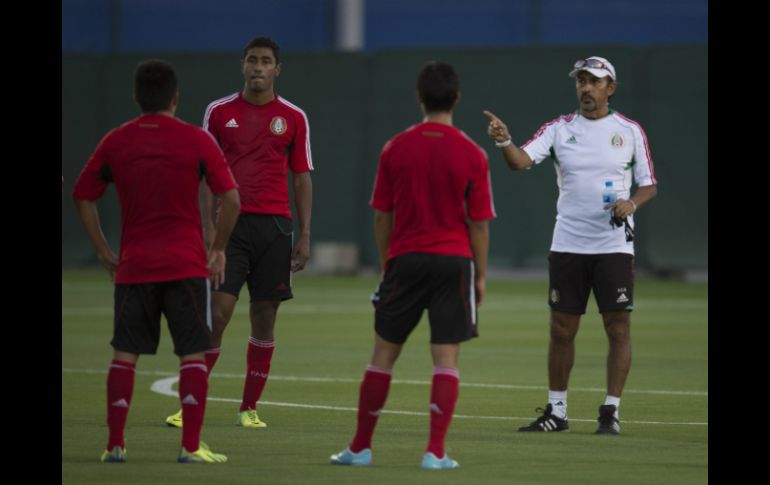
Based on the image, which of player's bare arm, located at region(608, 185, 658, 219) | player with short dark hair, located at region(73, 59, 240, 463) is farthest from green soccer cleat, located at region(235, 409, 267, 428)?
player's bare arm, located at region(608, 185, 658, 219)

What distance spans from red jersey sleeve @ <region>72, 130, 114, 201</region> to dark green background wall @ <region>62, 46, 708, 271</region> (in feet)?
60.1

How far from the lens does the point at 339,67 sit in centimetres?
2877

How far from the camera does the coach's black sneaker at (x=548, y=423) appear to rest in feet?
34.4

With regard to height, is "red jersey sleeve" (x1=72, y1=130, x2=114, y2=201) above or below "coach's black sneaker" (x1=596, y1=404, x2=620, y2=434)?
above

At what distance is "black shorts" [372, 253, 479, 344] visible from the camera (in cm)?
867

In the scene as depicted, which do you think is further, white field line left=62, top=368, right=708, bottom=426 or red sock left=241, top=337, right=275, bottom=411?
white field line left=62, top=368, right=708, bottom=426

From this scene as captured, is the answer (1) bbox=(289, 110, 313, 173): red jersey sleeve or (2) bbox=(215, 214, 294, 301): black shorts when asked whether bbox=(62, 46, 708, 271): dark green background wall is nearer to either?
(1) bbox=(289, 110, 313, 173): red jersey sleeve

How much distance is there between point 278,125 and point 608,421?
2.87m

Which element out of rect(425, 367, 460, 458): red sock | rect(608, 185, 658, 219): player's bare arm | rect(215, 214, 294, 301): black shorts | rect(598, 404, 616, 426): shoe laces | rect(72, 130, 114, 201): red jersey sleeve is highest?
rect(72, 130, 114, 201): red jersey sleeve

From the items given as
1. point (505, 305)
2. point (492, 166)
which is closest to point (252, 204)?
point (505, 305)

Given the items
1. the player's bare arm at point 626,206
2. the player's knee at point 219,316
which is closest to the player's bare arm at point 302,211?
the player's knee at point 219,316

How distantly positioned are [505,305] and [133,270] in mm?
14518

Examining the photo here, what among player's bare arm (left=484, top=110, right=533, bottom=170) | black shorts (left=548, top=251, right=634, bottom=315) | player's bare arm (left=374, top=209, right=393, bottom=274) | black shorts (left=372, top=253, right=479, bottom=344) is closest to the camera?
black shorts (left=372, top=253, right=479, bottom=344)
